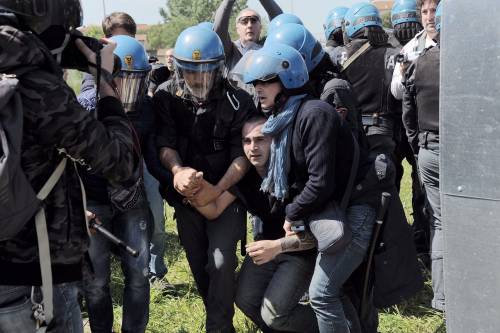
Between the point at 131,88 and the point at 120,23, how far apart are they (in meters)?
1.59

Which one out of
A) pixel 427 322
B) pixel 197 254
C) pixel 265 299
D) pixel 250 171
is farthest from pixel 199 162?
pixel 427 322

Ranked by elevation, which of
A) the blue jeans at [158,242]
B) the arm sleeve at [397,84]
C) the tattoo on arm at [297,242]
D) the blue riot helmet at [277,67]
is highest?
the blue riot helmet at [277,67]

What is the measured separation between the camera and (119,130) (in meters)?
2.40

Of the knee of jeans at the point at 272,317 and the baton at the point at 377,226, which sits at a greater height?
the baton at the point at 377,226

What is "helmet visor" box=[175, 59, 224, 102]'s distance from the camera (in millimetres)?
3641

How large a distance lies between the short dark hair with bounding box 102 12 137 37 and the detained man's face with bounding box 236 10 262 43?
1.48 metres

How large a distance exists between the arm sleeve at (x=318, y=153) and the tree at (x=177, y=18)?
78663 mm

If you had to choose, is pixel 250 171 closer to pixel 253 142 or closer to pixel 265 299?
pixel 253 142

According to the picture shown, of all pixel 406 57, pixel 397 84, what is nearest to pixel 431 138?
pixel 397 84

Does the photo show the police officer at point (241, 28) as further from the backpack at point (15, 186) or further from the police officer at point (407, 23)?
the backpack at point (15, 186)

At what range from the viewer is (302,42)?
12.7 ft

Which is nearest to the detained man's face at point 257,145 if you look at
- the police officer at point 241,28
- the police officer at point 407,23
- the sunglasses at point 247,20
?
the police officer at point 241,28

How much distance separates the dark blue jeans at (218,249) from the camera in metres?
3.75

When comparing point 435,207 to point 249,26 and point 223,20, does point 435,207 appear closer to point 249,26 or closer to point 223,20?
point 223,20
